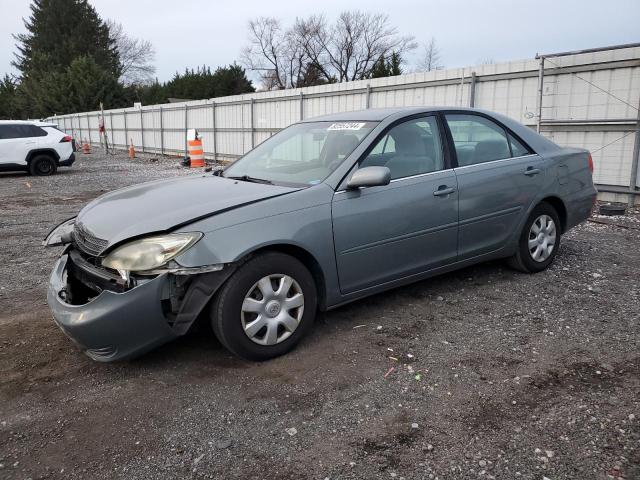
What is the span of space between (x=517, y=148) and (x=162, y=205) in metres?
3.16

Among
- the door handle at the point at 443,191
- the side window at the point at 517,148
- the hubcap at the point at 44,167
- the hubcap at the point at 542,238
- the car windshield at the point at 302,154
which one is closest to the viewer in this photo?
the car windshield at the point at 302,154

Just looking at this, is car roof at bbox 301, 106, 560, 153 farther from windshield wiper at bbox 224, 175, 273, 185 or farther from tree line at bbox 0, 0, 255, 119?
tree line at bbox 0, 0, 255, 119

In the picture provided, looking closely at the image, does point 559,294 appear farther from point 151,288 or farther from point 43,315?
point 43,315

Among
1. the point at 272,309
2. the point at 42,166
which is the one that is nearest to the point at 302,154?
the point at 272,309

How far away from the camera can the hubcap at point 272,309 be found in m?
3.17

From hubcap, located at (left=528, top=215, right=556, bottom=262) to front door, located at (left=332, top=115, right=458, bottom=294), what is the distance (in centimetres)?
108

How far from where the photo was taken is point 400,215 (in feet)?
12.4

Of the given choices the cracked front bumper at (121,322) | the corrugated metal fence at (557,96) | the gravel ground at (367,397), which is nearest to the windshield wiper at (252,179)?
the gravel ground at (367,397)

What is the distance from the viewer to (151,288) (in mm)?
2893

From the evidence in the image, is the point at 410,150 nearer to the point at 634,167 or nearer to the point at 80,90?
the point at 634,167

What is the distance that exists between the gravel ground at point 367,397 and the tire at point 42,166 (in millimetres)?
12787

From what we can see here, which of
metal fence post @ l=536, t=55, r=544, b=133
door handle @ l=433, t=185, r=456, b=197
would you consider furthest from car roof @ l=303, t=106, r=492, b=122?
metal fence post @ l=536, t=55, r=544, b=133

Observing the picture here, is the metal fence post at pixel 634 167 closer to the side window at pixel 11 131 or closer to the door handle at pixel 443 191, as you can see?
the door handle at pixel 443 191

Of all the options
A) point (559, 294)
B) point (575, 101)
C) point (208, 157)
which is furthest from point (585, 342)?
point (208, 157)
